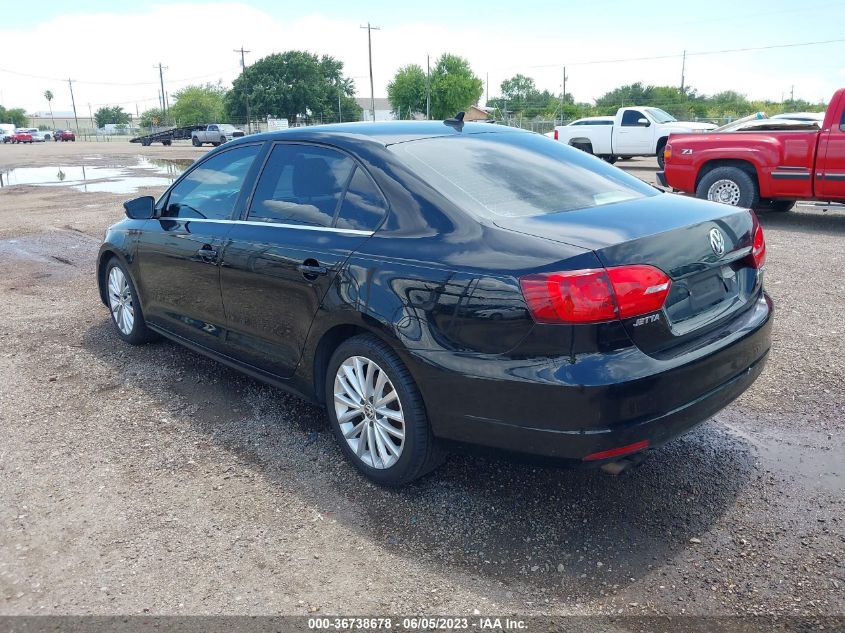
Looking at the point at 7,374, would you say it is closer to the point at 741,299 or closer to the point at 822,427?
the point at 741,299

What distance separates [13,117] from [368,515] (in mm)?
161828

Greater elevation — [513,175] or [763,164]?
[513,175]

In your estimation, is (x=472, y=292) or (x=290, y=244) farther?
(x=290, y=244)

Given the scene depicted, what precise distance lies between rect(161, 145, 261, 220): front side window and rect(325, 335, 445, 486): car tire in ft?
4.62

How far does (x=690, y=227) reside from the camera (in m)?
3.06

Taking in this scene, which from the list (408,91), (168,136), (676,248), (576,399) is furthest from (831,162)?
(408,91)

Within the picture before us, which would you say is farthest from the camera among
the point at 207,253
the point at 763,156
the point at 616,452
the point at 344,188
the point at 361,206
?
the point at 763,156

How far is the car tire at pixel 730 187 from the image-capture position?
1067 centimetres

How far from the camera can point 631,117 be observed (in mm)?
25156

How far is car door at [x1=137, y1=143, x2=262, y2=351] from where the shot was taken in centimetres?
435

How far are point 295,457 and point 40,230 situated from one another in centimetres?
973

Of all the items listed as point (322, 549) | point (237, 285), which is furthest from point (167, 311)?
point (322, 549)

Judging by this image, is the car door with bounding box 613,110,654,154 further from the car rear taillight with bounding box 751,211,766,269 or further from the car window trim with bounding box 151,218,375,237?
the car window trim with bounding box 151,218,375,237

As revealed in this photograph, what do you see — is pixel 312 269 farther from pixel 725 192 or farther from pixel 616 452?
pixel 725 192
